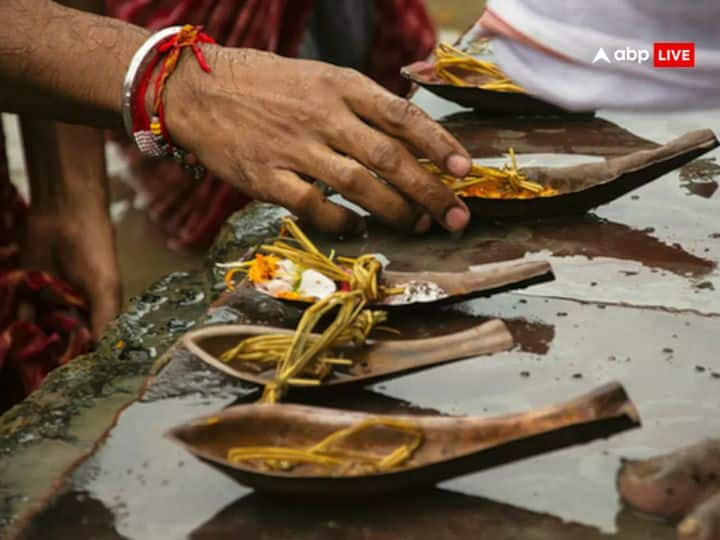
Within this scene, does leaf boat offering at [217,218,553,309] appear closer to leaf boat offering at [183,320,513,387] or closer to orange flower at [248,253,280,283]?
orange flower at [248,253,280,283]

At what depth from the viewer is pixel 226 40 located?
397 centimetres

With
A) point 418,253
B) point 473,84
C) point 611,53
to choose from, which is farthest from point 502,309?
point 473,84

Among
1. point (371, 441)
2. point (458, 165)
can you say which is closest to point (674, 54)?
point (458, 165)

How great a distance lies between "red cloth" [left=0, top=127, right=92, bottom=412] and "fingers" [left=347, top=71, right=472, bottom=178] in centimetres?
112

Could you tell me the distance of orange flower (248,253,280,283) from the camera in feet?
6.36

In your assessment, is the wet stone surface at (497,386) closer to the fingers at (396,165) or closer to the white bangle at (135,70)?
the fingers at (396,165)

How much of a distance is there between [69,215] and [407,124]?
4.54 feet

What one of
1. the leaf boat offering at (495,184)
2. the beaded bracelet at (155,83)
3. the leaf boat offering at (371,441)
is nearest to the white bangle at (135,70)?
the beaded bracelet at (155,83)

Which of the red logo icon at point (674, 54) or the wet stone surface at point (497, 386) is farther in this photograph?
the red logo icon at point (674, 54)

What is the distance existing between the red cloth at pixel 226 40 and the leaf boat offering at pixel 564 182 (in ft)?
6.00

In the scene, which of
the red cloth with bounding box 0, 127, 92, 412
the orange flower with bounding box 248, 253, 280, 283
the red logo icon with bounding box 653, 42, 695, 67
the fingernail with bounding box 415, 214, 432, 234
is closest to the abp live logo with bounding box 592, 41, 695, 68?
the red logo icon with bounding box 653, 42, 695, 67

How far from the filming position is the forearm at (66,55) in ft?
7.29

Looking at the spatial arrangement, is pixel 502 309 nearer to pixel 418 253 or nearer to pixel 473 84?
pixel 418 253

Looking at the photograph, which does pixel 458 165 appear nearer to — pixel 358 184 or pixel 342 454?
pixel 358 184
